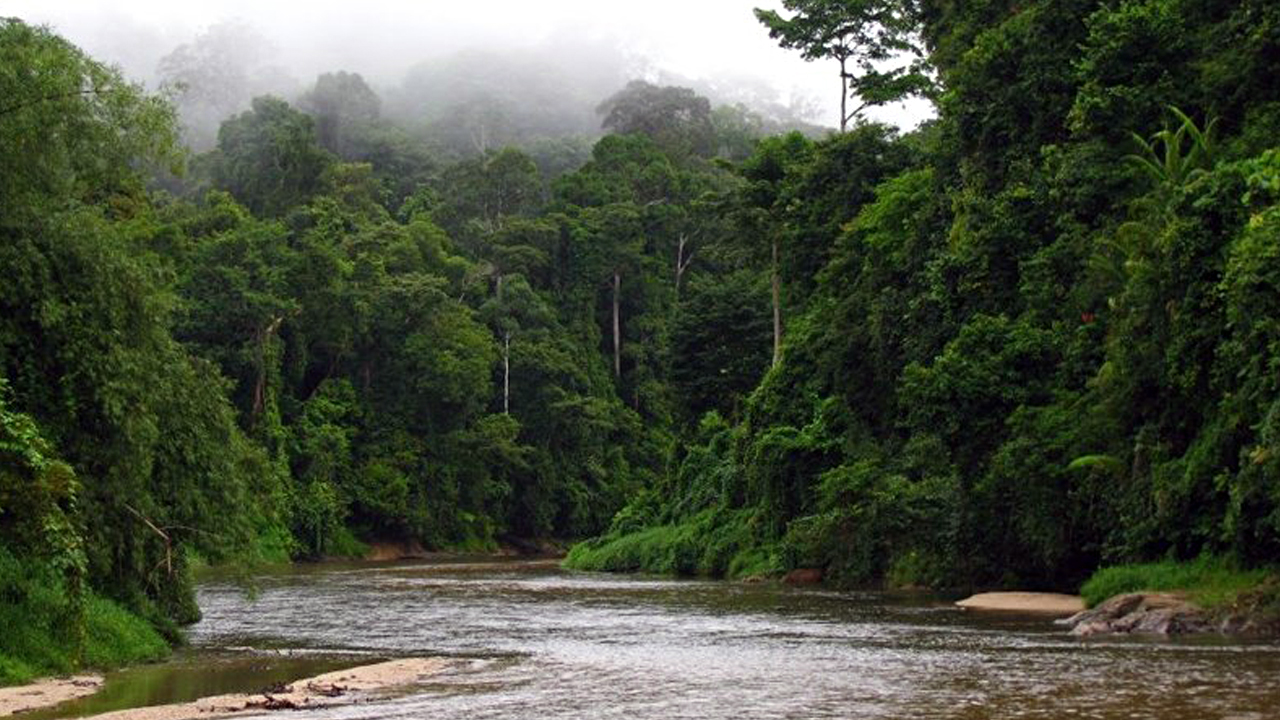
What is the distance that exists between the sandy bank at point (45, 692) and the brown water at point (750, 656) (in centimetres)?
352

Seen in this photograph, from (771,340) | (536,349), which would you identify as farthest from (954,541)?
(536,349)

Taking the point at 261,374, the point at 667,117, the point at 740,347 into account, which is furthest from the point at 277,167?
the point at 667,117

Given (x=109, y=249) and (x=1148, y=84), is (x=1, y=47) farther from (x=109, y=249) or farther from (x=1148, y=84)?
(x=1148, y=84)

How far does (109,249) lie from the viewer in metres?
23.1

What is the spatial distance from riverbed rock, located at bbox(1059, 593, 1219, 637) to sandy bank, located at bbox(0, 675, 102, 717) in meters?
16.6

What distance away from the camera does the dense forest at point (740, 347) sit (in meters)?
22.9

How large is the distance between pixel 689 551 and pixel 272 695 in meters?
37.6

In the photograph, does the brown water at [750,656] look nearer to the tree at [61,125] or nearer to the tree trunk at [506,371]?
the tree at [61,125]

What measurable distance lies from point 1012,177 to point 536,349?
49.6 m

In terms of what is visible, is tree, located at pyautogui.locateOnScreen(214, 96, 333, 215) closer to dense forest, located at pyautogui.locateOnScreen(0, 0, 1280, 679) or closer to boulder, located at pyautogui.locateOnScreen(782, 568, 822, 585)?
dense forest, located at pyautogui.locateOnScreen(0, 0, 1280, 679)

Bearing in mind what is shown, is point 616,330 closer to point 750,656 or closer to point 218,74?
point 750,656

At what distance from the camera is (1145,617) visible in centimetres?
2767

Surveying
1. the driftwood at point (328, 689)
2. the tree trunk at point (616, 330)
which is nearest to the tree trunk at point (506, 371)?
the tree trunk at point (616, 330)

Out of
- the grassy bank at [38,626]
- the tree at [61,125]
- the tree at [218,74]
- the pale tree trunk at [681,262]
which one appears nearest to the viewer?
the grassy bank at [38,626]
